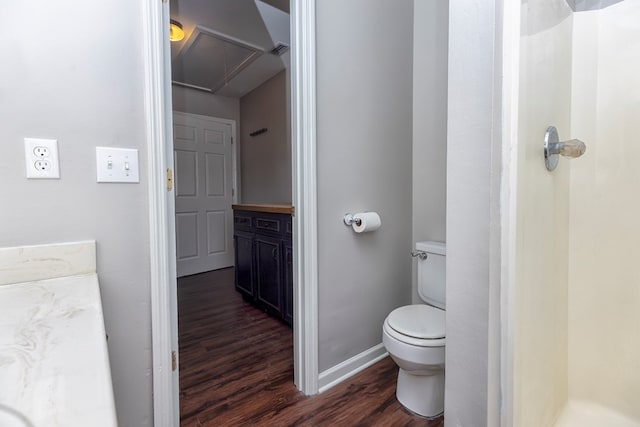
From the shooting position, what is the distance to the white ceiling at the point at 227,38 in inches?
87.8

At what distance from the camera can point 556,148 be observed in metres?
0.82

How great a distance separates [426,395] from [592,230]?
3.25 ft

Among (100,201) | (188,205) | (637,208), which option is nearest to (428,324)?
(637,208)

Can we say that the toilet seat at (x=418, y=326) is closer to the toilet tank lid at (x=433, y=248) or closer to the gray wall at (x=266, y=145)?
the toilet tank lid at (x=433, y=248)

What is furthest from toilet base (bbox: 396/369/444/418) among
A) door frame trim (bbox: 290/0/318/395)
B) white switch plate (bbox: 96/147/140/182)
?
white switch plate (bbox: 96/147/140/182)

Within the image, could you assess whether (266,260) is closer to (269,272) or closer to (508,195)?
(269,272)

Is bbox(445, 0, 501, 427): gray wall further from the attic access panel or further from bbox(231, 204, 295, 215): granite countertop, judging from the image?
the attic access panel

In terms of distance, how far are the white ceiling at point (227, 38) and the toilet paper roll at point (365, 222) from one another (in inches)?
57.1

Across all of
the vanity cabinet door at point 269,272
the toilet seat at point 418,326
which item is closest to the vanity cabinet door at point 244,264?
the vanity cabinet door at point 269,272

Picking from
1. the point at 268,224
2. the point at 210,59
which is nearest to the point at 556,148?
the point at 268,224

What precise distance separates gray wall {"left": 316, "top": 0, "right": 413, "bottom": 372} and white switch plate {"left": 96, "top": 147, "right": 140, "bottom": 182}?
0.80 m

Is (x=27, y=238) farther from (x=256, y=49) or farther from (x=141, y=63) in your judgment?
Result: (x=256, y=49)

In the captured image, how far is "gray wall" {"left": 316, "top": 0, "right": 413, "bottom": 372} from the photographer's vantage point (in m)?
1.53

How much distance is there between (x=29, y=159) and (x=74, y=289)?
1.28 ft
